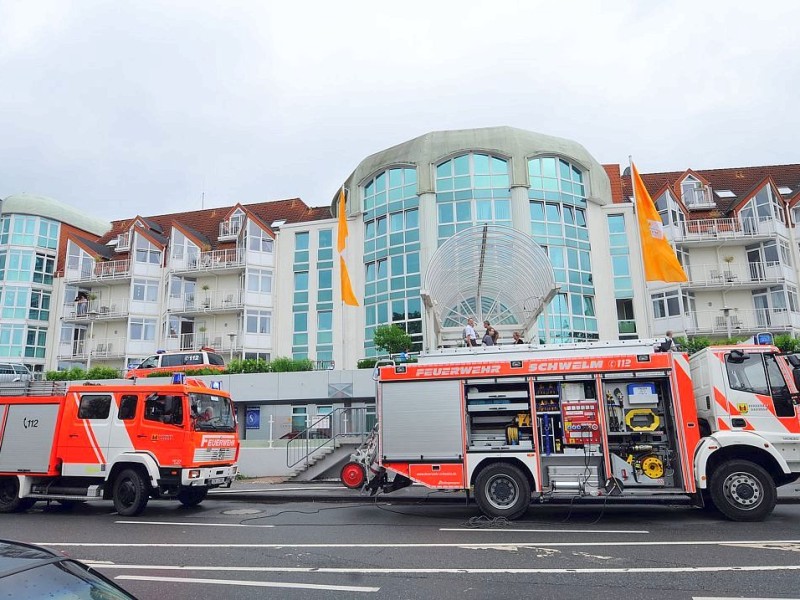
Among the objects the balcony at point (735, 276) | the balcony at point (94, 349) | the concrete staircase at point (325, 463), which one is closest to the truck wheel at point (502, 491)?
the concrete staircase at point (325, 463)

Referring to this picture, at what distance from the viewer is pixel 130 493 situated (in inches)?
450

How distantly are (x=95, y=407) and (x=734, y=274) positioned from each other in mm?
32616

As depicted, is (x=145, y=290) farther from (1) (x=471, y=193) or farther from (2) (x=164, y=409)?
(2) (x=164, y=409)

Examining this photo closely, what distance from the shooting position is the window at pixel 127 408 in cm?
1180

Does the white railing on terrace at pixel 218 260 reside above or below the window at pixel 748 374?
above

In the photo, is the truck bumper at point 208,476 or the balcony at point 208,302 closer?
the truck bumper at point 208,476

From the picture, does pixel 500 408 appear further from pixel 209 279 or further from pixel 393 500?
pixel 209 279

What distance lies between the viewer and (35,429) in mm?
12250

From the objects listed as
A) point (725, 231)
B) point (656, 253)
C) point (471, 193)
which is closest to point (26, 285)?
point (471, 193)

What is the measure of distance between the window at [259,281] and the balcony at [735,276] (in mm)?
24488

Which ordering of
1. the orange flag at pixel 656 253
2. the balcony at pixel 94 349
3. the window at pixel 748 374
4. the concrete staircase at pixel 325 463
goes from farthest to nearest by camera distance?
1. the balcony at pixel 94 349
2. the concrete staircase at pixel 325 463
3. the orange flag at pixel 656 253
4. the window at pixel 748 374

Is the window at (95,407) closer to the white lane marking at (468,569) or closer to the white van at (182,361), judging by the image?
the white lane marking at (468,569)

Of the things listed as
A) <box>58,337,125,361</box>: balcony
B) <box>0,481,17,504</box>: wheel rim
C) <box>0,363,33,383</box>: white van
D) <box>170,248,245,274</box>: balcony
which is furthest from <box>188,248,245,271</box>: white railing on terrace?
<box>0,481,17,504</box>: wheel rim

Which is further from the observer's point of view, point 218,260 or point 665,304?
point 218,260
